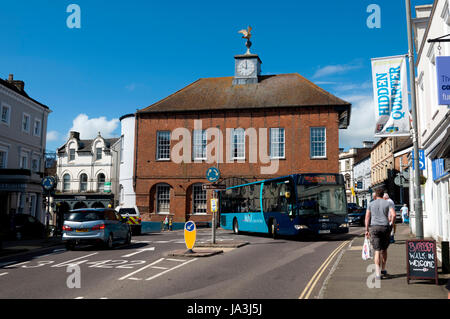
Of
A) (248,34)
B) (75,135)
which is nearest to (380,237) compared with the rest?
(248,34)

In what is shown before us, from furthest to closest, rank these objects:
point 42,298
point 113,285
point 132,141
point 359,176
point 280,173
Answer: point 359,176 → point 132,141 → point 280,173 → point 113,285 → point 42,298

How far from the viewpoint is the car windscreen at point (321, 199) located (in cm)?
1883

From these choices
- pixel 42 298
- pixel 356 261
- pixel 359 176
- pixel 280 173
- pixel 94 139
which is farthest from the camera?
pixel 359 176

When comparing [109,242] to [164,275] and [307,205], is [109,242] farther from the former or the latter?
[307,205]

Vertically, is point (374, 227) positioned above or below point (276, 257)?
above

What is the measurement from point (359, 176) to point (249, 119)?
52280mm

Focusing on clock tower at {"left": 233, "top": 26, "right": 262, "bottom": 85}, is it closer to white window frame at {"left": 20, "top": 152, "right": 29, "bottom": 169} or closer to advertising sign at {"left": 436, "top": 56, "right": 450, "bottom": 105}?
white window frame at {"left": 20, "top": 152, "right": 29, "bottom": 169}

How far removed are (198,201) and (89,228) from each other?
22.4 m

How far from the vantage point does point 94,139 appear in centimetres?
5716

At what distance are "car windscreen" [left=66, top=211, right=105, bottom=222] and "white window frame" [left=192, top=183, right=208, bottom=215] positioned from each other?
2165cm

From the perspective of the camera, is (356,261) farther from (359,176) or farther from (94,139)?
(359,176)

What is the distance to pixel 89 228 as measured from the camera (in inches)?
608

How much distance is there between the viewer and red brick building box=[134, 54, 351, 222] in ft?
118
